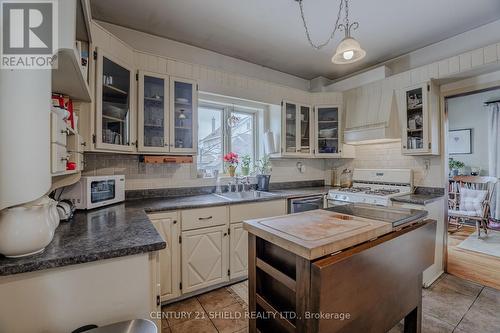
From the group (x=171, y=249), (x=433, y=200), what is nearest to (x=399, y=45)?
(x=433, y=200)

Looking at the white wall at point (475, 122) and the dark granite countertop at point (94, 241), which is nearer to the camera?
the dark granite countertop at point (94, 241)

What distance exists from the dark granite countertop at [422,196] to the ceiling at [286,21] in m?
1.81

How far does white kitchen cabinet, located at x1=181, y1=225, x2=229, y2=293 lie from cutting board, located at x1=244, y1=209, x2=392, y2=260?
101cm

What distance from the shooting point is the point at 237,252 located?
2516 millimetres

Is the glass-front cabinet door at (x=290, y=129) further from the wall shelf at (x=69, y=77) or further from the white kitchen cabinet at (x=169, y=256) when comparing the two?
the wall shelf at (x=69, y=77)

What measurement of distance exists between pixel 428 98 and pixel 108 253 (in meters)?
3.38

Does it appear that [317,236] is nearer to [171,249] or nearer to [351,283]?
[351,283]

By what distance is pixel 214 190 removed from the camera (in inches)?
120

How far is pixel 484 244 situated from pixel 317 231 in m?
4.16

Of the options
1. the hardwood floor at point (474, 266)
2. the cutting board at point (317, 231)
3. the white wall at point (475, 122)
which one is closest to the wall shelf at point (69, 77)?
the cutting board at point (317, 231)

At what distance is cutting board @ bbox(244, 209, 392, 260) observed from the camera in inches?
42.3

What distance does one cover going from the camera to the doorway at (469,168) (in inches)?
130

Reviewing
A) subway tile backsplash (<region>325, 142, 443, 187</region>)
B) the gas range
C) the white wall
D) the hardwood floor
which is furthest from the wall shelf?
the white wall

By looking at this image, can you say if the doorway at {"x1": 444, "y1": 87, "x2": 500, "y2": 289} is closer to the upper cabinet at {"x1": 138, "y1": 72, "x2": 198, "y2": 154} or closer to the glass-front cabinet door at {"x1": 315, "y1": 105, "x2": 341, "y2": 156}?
the glass-front cabinet door at {"x1": 315, "y1": 105, "x2": 341, "y2": 156}
